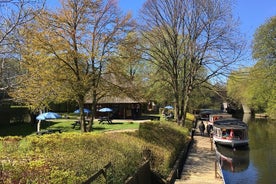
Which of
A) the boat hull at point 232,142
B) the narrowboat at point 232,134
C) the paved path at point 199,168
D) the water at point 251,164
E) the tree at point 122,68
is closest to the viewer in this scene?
the paved path at point 199,168

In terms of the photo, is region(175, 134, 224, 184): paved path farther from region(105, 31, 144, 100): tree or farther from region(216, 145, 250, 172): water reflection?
region(105, 31, 144, 100): tree

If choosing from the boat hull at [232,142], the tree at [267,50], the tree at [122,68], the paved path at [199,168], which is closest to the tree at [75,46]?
the tree at [122,68]

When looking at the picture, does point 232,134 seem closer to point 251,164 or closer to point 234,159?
point 234,159

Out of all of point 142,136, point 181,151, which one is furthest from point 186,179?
point 181,151

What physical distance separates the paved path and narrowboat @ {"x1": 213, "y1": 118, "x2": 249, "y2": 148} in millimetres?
6124

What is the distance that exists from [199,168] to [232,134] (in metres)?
14.7

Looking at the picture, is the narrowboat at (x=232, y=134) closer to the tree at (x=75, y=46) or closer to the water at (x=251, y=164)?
the water at (x=251, y=164)

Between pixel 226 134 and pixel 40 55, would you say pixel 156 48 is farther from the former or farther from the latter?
pixel 40 55

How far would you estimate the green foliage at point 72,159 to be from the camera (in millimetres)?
7496

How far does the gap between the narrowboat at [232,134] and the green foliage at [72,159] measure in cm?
1764

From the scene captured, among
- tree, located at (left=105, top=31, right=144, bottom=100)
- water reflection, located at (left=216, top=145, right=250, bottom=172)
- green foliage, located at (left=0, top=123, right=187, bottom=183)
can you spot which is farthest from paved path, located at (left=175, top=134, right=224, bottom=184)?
tree, located at (left=105, top=31, right=144, bottom=100)

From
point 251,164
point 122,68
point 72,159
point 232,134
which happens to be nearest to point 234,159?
point 251,164

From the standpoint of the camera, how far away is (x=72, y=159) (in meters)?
9.10

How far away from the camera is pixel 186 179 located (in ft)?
55.7
